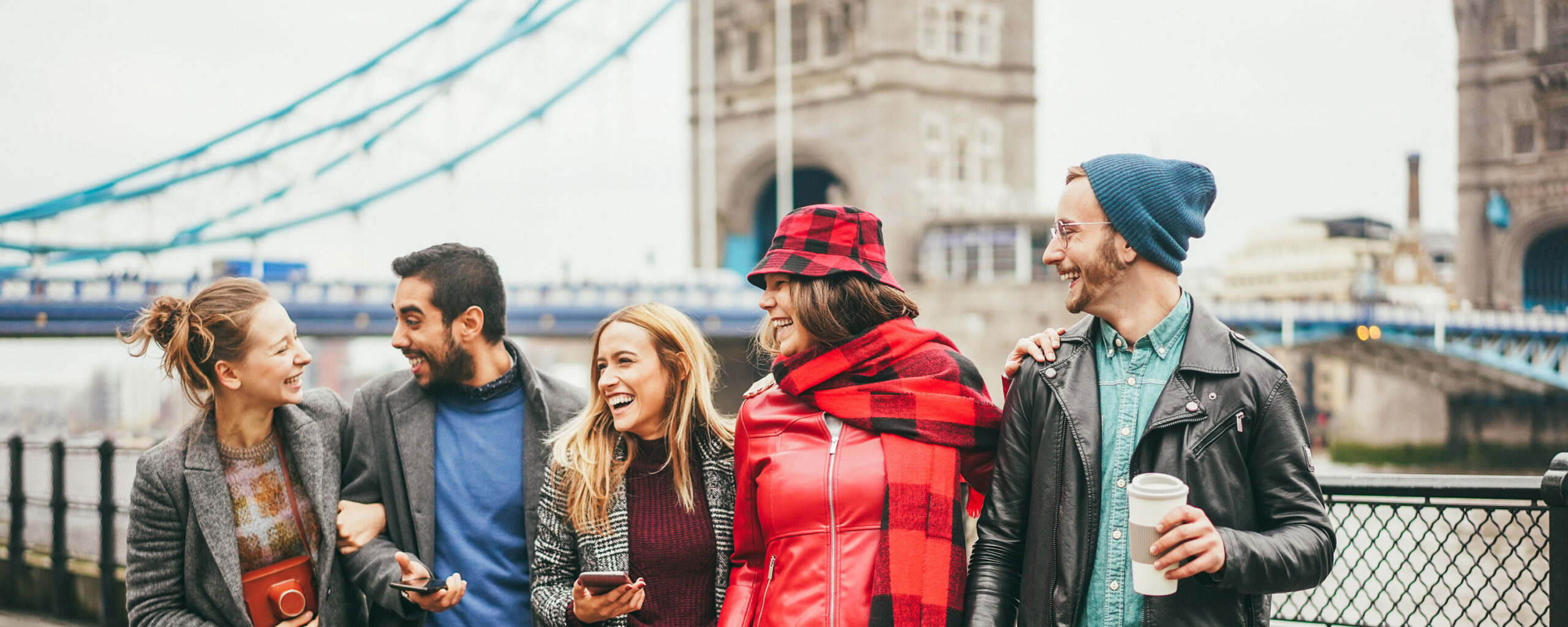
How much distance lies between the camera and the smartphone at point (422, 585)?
2100mm

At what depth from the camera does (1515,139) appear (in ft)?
39.5

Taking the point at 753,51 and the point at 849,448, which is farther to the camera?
the point at 753,51

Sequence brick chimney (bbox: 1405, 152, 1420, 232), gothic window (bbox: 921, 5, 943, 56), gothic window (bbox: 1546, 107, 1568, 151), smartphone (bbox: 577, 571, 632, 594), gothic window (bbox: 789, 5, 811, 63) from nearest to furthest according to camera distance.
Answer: smartphone (bbox: 577, 571, 632, 594) → gothic window (bbox: 1546, 107, 1568, 151) → brick chimney (bbox: 1405, 152, 1420, 232) → gothic window (bbox: 921, 5, 943, 56) → gothic window (bbox: 789, 5, 811, 63)

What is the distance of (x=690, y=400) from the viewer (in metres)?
2.27

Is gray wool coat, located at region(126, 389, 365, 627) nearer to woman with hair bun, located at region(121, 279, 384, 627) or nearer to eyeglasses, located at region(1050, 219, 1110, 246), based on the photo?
woman with hair bun, located at region(121, 279, 384, 627)

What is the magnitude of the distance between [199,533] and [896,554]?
1.45 metres

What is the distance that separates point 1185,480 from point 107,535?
16.0 ft

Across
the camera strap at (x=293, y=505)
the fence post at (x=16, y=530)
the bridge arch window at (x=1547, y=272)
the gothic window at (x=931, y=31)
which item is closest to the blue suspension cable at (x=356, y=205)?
the gothic window at (x=931, y=31)

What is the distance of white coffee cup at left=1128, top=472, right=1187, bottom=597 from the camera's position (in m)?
1.47

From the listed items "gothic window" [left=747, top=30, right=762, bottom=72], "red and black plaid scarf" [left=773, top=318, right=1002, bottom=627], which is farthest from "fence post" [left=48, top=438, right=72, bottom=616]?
"gothic window" [left=747, top=30, right=762, bottom=72]

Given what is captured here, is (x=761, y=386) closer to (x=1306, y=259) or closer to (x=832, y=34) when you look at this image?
(x=832, y=34)

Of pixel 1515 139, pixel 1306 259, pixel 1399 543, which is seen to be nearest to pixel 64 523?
pixel 1399 543

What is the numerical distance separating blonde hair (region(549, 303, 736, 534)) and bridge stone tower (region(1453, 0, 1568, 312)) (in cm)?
1183

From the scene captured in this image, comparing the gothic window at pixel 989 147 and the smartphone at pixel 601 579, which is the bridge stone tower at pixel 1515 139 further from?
the gothic window at pixel 989 147
